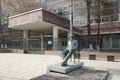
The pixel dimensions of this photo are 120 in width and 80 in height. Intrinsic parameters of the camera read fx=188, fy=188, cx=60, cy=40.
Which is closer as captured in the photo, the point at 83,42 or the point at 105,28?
the point at 83,42

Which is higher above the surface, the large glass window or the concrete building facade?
the concrete building facade

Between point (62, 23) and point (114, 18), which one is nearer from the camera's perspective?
point (62, 23)

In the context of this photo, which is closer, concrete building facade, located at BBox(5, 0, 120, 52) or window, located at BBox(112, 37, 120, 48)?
concrete building facade, located at BBox(5, 0, 120, 52)

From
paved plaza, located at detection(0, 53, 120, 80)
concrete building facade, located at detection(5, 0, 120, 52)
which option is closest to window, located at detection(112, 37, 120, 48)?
concrete building facade, located at detection(5, 0, 120, 52)

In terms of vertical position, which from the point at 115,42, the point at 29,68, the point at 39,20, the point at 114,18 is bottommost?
the point at 29,68

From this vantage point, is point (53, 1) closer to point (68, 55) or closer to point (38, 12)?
point (38, 12)

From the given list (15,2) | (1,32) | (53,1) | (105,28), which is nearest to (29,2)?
(15,2)

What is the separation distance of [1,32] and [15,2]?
30.8 feet

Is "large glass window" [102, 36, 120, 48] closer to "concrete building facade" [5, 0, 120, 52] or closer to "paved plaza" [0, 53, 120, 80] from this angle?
"concrete building facade" [5, 0, 120, 52]

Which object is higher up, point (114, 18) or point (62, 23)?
point (114, 18)

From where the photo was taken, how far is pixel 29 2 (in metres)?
33.4

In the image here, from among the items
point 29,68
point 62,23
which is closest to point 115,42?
point 62,23

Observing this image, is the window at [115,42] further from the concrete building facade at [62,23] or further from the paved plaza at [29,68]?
the paved plaza at [29,68]

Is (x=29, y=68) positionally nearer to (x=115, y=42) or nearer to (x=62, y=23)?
(x=62, y=23)
